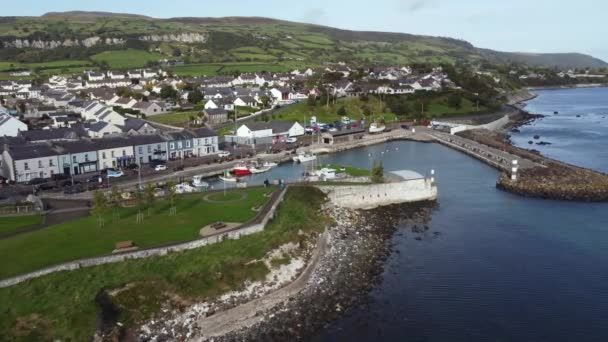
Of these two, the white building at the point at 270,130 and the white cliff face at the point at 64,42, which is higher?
the white cliff face at the point at 64,42

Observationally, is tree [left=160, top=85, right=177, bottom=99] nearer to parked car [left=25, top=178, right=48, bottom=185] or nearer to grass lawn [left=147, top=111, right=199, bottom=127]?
grass lawn [left=147, top=111, right=199, bottom=127]

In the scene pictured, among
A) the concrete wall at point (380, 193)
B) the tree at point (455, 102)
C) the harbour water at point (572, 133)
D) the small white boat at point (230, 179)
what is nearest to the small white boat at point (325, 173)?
the concrete wall at point (380, 193)

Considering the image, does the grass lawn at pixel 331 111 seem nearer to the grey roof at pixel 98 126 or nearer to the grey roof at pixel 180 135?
the grey roof at pixel 180 135

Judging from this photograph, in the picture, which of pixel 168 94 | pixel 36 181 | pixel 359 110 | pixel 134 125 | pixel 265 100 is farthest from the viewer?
pixel 168 94

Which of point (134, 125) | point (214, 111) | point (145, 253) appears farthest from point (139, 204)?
point (214, 111)

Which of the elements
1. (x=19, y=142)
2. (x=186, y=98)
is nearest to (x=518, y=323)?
(x=19, y=142)

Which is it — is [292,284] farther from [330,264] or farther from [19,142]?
[19,142]

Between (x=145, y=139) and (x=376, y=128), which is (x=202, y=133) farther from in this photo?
Result: (x=376, y=128)
